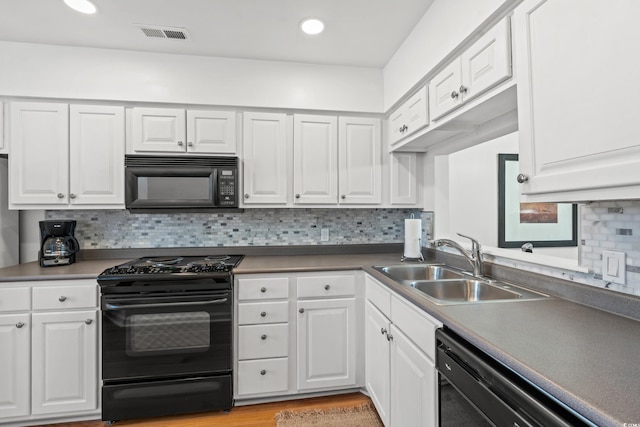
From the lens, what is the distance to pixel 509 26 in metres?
1.17

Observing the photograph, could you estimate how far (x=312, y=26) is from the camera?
191 centimetres

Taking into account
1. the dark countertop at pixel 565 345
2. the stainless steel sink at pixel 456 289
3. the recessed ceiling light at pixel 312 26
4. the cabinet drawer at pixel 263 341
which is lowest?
the cabinet drawer at pixel 263 341

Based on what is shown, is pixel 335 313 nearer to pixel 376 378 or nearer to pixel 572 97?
pixel 376 378

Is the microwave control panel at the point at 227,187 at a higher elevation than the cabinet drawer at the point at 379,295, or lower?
higher

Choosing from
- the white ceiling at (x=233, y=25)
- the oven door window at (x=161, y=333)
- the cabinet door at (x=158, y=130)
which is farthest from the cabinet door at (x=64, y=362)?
the white ceiling at (x=233, y=25)

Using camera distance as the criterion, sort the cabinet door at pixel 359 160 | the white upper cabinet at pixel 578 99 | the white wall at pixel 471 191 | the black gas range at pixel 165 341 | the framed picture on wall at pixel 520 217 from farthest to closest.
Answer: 1. the cabinet door at pixel 359 160
2. the white wall at pixel 471 191
3. the black gas range at pixel 165 341
4. the framed picture on wall at pixel 520 217
5. the white upper cabinet at pixel 578 99

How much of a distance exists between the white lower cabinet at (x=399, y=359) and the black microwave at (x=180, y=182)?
123cm

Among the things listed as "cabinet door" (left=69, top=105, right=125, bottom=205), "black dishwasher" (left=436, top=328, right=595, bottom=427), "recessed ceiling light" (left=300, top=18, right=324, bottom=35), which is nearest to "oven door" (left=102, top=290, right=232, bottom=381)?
"cabinet door" (left=69, top=105, right=125, bottom=205)

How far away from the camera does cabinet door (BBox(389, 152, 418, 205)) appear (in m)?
2.48

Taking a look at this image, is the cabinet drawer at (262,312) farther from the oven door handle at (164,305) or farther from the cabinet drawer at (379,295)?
the cabinet drawer at (379,295)

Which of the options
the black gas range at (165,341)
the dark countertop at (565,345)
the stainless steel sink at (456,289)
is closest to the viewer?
the dark countertop at (565,345)

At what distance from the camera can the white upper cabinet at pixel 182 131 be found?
2.19 m

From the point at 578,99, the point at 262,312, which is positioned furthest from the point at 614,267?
the point at 262,312

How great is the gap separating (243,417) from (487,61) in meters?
2.35
